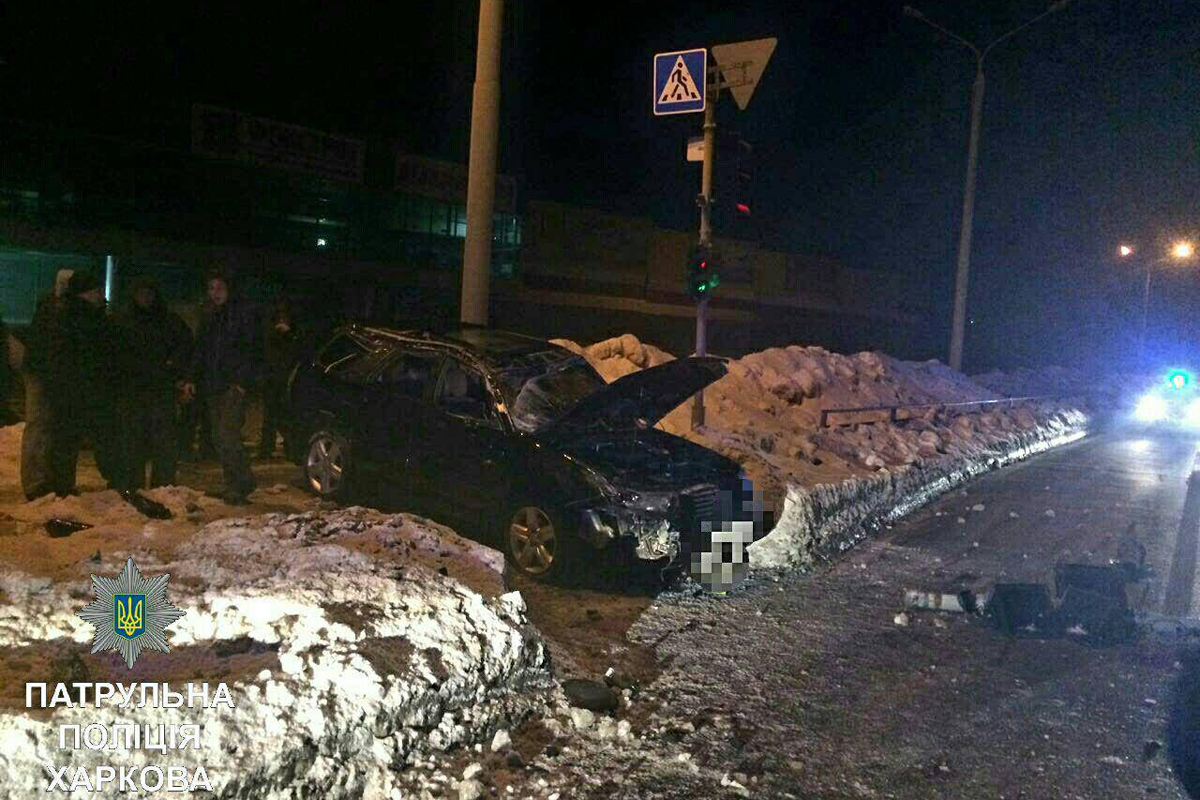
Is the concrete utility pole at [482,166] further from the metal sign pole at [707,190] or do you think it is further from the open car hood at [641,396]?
the metal sign pole at [707,190]

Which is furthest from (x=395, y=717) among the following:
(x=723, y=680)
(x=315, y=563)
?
(x=723, y=680)

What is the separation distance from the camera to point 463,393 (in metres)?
8.49

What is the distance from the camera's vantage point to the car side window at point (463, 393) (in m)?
8.30

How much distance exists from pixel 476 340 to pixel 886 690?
4771 mm

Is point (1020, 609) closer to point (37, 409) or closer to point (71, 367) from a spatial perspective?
point (71, 367)

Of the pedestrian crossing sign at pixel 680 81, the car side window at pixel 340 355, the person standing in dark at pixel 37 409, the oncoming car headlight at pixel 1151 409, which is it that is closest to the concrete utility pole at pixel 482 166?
the car side window at pixel 340 355

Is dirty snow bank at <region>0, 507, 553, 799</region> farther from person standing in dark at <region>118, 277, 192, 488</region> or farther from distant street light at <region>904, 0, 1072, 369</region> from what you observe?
distant street light at <region>904, 0, 1072, 369</region>

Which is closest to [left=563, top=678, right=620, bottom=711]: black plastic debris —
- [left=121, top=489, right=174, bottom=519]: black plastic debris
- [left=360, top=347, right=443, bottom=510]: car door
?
[left=360, top=347, right=443, bottom=510]: car door

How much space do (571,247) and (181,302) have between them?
15.0m

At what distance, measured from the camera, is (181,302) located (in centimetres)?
1888

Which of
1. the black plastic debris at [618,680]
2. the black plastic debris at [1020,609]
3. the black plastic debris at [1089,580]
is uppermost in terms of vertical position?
the black plastic debris at [1089,580]

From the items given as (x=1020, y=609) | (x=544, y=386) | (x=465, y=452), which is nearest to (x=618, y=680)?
(x=465, y=452)

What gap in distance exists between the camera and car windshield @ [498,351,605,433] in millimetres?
8125

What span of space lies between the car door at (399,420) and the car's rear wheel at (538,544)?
3.43ft
